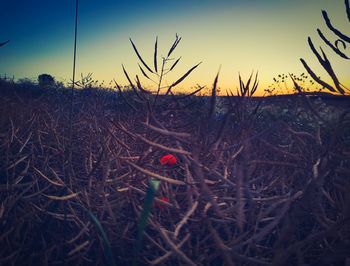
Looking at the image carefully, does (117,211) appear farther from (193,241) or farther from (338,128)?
(338,128)

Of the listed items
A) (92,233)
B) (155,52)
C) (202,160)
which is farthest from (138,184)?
(155,52)

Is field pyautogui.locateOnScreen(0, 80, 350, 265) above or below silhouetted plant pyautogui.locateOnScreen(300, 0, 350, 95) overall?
below

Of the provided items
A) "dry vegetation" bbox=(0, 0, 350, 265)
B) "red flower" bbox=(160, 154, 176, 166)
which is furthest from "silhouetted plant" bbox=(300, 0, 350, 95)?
"red flower" bbox=(160, 154, 176, 166)

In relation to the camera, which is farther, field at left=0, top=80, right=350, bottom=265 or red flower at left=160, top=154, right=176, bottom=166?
red flower at left=160, top=154, right=176, bottom=166

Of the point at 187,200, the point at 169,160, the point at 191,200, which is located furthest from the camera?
the point at 169,160

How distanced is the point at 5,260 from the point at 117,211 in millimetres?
680

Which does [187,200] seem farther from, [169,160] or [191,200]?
[169,160]

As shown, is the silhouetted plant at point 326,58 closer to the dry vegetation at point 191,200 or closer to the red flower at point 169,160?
the dry vegetation at point 191,200

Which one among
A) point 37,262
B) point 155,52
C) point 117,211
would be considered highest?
point 155,52

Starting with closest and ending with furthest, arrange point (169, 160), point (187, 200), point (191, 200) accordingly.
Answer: point (191, 200) → point (187, 200) → point (169, 160)

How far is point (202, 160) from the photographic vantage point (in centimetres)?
121

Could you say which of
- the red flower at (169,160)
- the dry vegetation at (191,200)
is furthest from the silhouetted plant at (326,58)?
the red flower at (169,160)

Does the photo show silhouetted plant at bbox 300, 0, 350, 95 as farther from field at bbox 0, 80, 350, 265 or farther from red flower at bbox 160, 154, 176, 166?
red flower at bbox 160, 154, 176, 166

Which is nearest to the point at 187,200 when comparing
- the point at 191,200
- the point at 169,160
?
the point at 191,200
